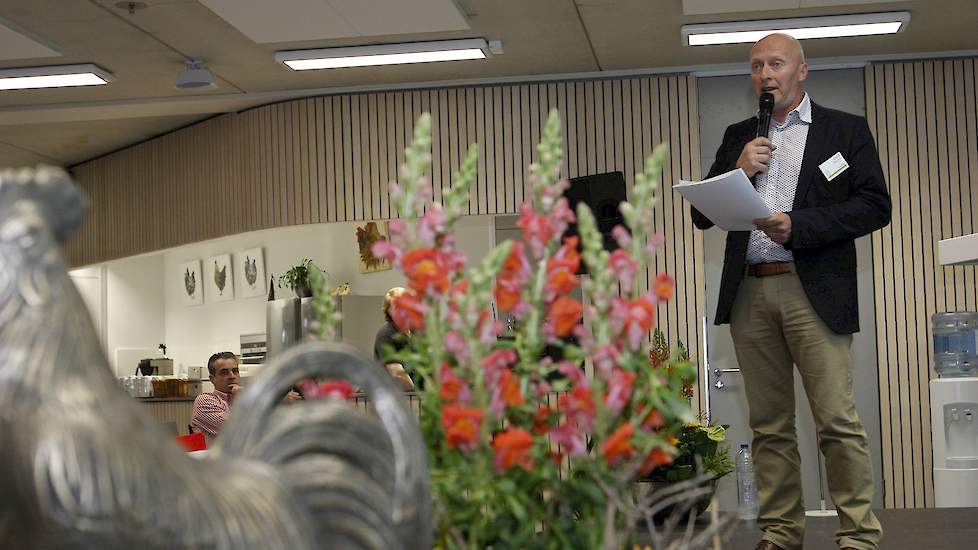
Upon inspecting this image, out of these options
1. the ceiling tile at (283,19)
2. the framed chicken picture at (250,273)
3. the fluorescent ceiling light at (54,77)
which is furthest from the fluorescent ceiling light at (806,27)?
the framed chicken picture at (250,273)

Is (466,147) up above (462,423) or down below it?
above

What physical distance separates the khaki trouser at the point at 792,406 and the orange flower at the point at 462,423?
2.49 m

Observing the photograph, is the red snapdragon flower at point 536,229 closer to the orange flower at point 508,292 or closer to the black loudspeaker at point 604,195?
the orange flower at point 508,292

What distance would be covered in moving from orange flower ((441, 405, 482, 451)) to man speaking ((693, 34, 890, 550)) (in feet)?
8.03

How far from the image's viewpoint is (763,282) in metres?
3.61

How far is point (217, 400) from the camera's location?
247 inches

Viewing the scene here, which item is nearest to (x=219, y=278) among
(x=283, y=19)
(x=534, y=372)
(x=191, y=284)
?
(x=191, y=284)

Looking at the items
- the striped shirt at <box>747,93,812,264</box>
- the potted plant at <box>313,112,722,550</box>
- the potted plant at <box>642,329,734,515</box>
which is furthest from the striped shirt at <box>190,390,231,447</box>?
the potted plant at <box>313,112,722,550</box>

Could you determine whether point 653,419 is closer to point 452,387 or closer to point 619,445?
point 619,445

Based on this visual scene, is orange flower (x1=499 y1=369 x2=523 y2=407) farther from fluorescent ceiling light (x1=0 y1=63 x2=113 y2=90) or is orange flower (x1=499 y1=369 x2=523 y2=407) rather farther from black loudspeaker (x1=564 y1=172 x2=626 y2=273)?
fluorescent ceiling light (x1=0 y1=63 x2=113 y2=90)

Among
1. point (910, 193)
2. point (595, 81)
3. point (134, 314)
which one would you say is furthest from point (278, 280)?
point (910, 193)

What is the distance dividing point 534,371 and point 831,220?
244 centimetres

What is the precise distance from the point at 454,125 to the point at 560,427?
6.99 m

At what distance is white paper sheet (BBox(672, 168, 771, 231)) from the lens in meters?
3.30
